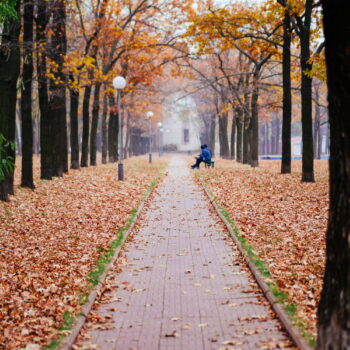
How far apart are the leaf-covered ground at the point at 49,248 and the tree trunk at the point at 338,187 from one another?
2902 millimetres

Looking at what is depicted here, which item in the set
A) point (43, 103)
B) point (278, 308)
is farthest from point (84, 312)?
point (43, 103)

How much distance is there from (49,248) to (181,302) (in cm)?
397

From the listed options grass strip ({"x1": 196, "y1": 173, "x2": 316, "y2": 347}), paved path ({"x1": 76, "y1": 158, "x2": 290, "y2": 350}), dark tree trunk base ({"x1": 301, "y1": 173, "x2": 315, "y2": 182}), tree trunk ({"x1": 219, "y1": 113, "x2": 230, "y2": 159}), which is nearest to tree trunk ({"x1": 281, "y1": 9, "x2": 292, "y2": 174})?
dark tree trunk base ({"x1": 301, "y1": 173, "x2": 315, "y2": 182})

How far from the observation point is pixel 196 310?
239 inches

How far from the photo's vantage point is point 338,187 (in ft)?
13.7

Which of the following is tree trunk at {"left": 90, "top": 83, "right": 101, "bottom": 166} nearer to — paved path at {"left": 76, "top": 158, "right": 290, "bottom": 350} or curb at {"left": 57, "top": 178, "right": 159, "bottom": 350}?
paved path at {"left": 76, "top": 158, "right": 290, "bottom": 350}

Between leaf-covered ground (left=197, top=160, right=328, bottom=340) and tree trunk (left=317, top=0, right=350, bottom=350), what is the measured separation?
1.11m

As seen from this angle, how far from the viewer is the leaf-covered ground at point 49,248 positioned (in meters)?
5.90

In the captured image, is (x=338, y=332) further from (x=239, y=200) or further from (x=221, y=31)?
(x=221, y=31)

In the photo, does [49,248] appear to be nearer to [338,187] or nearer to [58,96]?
[338,187]

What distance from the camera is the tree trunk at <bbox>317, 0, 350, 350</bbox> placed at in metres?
3.95

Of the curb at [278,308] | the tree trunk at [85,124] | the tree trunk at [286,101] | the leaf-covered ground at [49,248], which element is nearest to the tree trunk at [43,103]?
the leaf-covered ground at [49,248]

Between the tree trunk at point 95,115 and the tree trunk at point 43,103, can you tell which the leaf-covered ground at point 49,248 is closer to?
the tree trunk at point 43,103

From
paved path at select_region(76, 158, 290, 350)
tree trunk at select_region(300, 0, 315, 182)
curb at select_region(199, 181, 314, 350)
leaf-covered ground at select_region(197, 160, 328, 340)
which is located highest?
tree trunk at select_region(300, 0, 315, 182)
